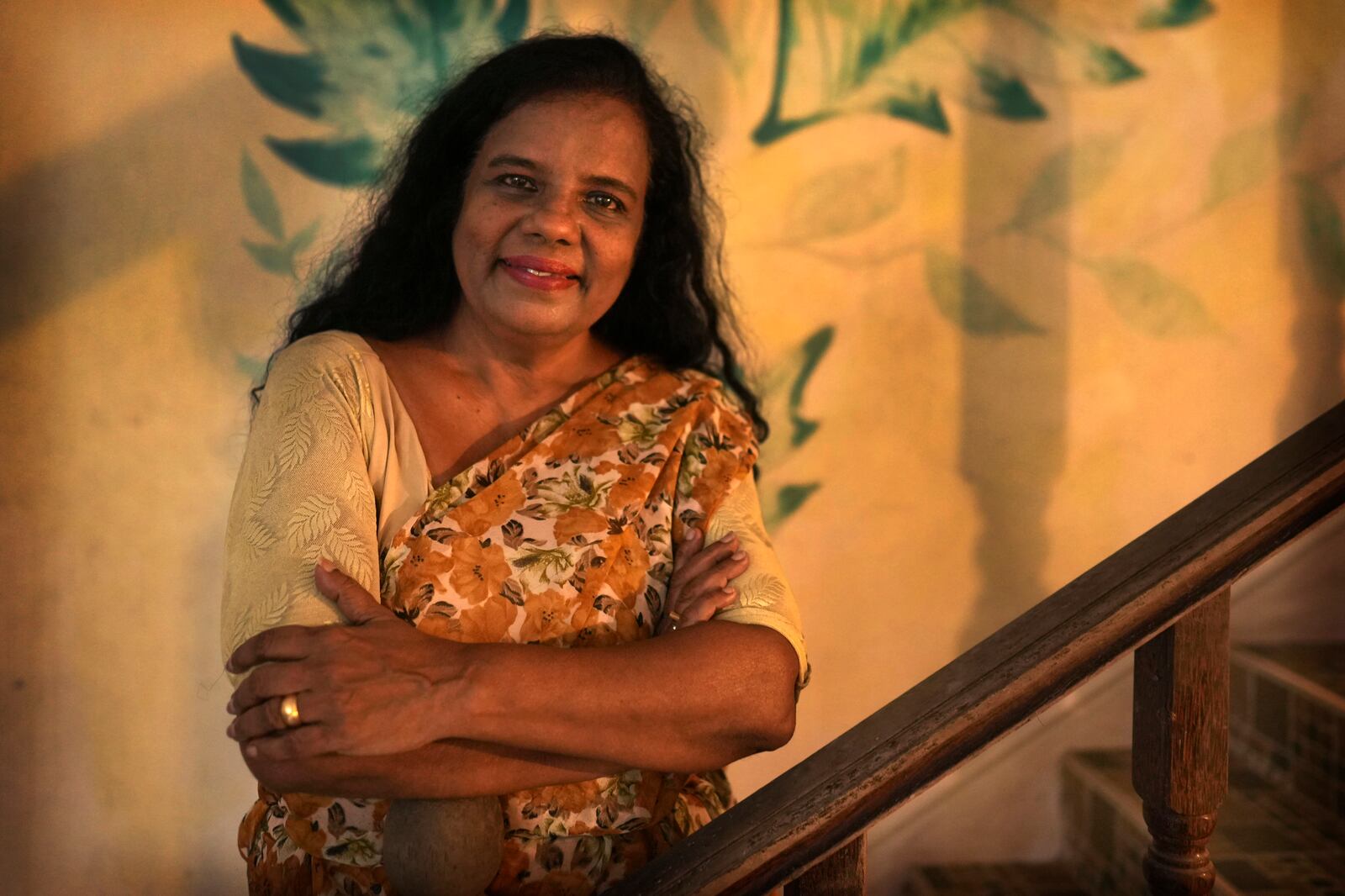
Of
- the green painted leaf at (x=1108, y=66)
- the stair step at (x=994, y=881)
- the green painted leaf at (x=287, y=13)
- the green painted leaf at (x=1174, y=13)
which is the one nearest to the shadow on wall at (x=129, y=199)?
the green painted leaf at (x=287, y=13)

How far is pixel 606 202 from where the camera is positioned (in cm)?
160

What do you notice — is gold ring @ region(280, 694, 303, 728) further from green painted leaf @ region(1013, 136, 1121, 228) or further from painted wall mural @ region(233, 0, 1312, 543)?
green painted leaf @ region(1013, 136, 1121, 228)

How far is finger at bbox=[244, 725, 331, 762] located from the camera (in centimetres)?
113

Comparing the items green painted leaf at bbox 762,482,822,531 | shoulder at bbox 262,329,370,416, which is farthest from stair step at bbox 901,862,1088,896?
shoulder at bbox 262,329,370,416

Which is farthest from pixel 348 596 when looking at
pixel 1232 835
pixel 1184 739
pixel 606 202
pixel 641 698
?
pixel 1232 835

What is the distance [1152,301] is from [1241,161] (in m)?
0.37

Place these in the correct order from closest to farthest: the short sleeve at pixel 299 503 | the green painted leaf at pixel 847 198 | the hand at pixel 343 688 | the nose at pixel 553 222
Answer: the hand at pixel 343 688
the short sleeve at pixel 299 503
the nose at pixel 553 222
the green painted leaf at pixel 847 198

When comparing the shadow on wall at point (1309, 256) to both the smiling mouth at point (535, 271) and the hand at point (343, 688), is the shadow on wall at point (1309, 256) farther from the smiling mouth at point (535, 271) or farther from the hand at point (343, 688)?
the hand at point (343, 688)

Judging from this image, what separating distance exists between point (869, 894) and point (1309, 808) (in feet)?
3.25

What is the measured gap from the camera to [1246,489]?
1.05m

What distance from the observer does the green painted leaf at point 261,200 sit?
2.35 m

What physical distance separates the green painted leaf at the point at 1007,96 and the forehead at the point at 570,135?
1.26 metres

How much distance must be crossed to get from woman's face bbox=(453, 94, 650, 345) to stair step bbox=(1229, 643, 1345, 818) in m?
1.45

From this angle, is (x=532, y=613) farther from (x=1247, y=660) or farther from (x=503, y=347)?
(x=1247, y=660)
